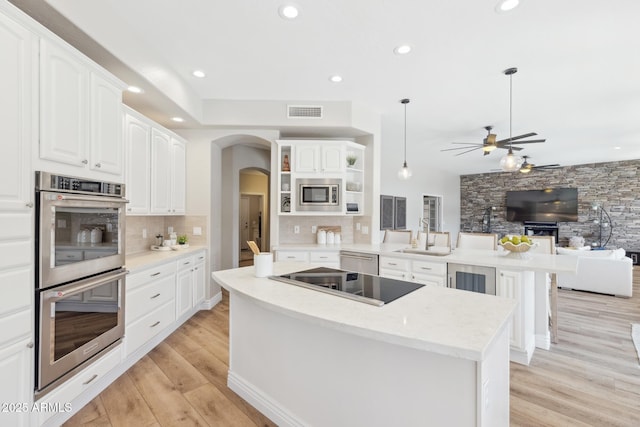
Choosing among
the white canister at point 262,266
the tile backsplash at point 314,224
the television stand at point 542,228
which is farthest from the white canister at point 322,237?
the television stand at point 542,228

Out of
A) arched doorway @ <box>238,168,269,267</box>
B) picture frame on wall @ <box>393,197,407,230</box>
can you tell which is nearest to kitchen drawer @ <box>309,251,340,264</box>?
arched doorway @ <box>238,168,269,267</box>

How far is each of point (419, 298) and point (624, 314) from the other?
4321 millimetres

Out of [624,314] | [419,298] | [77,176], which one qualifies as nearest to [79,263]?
[77,176]

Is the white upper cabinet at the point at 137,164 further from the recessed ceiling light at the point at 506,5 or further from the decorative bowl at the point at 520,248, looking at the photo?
the decorative bowl at the point at 520,248

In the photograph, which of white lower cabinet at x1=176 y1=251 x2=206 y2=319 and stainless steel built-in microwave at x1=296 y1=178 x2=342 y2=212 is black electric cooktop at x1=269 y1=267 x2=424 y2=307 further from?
stainless steel built-in microwave at x1=296 y1=178 x2=342 y2=212

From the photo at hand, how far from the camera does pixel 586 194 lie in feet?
28.4

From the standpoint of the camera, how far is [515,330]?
106 inches

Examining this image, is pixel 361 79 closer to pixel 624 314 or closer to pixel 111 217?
pixel 111 217

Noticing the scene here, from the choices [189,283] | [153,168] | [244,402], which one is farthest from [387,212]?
[244,402]

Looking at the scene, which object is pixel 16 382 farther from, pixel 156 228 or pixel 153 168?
pixel 156 228

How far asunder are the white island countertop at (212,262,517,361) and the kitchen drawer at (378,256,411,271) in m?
1.64

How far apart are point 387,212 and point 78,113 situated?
6.96m

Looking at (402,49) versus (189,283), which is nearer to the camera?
(402,49)

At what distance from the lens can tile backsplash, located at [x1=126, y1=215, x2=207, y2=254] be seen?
344 cm
